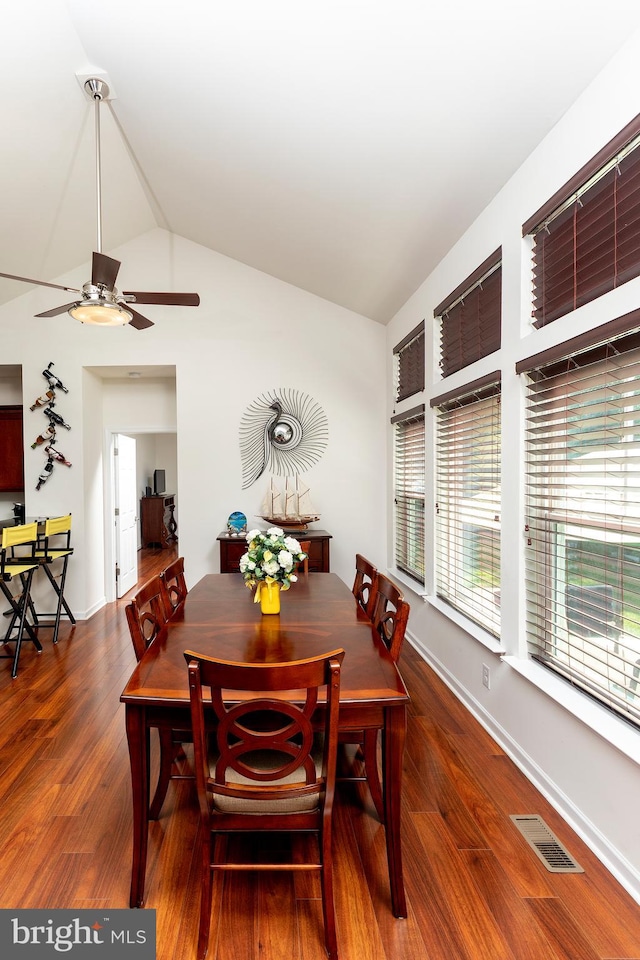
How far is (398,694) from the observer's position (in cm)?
158

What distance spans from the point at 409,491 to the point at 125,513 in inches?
140

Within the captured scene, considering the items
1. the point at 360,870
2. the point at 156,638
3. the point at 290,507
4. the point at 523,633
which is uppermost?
the point at 290,507

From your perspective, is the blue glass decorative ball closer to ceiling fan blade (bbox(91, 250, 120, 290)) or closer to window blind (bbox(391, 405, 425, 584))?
window blind (bbox(391, 405, 425, 584))

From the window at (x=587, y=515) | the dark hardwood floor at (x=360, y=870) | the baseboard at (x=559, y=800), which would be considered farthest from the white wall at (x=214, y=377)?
the window at (x=587, y=515)

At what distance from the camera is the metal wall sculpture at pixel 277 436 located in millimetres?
5102

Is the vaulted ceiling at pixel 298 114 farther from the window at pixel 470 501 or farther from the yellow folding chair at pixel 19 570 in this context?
the yellow folding chair at pixel 19 570

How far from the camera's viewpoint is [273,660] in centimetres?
183

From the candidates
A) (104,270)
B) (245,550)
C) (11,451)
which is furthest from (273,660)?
(11,451)

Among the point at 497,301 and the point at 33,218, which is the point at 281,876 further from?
the point at 33,218

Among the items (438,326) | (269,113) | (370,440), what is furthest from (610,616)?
(370,440)

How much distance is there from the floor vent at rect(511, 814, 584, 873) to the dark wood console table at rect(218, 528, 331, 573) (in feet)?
9.13

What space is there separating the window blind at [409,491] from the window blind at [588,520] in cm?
177

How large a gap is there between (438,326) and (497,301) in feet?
3.18

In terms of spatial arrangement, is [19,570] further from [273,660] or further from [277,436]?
[273,660]
